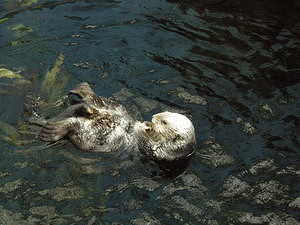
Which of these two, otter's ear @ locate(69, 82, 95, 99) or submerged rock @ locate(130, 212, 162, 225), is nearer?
submerged rock @ locate(130, 212, 162, 225)

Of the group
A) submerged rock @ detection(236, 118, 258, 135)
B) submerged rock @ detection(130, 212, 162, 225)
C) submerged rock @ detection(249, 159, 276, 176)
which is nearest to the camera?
submerged rock @ detection(130, 212, 162, 225)

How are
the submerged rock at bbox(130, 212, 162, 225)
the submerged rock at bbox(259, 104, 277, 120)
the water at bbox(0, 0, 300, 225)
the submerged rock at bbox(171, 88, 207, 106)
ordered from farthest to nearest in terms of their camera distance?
the submerged rock at bbox(171, 88, 207, 106), the submerged rock at bbox(259, 104, 277, 120), the water at bbox(0, 0, 300, 225), the submerged rock at bbox(130, 212, 162, 225)

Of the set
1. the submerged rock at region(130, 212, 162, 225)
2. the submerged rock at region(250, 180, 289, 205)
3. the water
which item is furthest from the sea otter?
the submerged rock at region(250, 180, 289, 205)

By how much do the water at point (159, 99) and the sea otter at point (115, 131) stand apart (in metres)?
0.20

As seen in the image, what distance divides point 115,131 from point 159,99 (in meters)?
1.22

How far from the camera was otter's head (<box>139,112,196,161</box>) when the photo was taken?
4254 millimetres

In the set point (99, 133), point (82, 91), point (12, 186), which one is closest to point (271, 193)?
point (99, 133)

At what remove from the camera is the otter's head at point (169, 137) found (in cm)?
425

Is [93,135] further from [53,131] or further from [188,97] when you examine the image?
[188,97]

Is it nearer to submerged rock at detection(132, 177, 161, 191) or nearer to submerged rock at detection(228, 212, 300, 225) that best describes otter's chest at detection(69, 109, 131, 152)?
submerged rock at detection(132, 177, 161, 191)

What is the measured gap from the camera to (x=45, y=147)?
4.61 m

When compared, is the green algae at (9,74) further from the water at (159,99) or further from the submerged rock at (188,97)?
the submerged rock at (188,97)

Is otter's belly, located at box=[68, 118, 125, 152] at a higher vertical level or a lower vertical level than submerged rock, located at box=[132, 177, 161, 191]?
higher

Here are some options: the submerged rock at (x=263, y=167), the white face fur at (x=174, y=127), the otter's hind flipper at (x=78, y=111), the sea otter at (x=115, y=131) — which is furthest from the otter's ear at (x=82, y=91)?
the submerged rock at (x=263, y=167)
